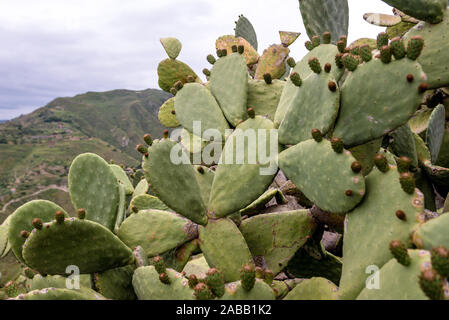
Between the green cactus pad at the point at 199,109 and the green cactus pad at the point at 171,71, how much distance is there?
772 millimetres

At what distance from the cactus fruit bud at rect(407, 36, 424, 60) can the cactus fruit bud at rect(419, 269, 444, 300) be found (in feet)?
2.22

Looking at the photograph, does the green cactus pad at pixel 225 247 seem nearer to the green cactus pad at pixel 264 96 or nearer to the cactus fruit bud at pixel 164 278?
the cactus fruit bud at pixel 164 278

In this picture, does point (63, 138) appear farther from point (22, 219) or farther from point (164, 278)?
point (164, 278)

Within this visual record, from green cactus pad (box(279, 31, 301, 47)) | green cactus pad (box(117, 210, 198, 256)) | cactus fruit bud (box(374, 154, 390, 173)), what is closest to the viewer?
cactus fruit bud (box(374, 154, 390, 173))

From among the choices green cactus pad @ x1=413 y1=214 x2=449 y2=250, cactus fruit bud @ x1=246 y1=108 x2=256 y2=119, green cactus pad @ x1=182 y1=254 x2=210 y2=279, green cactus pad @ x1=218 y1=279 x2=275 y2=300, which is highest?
cactus fruit bud @ x1=246 y1=108 x2=256 y2=119

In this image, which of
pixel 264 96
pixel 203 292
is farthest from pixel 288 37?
pixel 203 292

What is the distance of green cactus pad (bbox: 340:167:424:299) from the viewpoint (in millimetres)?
943

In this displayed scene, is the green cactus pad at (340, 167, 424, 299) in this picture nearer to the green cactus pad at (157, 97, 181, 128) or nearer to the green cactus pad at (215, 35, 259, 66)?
the green cactus pad at (215, 35, 259, 66)

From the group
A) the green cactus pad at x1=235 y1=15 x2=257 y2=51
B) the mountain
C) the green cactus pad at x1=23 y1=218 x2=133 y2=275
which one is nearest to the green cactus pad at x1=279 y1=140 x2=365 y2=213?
the green cactus pad at x1=23 y1=218 x2=133 y2=275

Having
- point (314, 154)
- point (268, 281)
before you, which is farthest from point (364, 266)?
point (314, 154)

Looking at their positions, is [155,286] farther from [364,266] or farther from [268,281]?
[364,266]

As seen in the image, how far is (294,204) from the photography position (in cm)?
185

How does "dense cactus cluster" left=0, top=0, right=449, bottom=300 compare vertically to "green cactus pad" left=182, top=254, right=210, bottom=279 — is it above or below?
above

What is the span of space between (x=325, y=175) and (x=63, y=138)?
8249 cm
